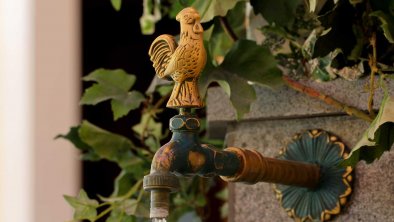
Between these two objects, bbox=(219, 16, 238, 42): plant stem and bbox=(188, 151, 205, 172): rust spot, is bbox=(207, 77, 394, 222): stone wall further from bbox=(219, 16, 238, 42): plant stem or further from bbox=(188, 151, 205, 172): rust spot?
bbox=(188, 151, 205, 172): rust spot

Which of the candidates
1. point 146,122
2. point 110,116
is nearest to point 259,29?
point 146,122

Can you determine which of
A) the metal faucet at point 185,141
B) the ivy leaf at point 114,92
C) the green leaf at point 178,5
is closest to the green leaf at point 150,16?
the green leaf at point 178,5

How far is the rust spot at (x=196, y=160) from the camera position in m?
0.65

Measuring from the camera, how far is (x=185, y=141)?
653 millimetres

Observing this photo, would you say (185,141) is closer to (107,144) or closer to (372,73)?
(372,73)

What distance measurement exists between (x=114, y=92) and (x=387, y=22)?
301mm

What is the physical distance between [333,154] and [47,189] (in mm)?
955

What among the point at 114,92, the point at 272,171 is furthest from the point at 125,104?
the point at 272,171

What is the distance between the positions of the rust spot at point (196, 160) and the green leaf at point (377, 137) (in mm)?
108

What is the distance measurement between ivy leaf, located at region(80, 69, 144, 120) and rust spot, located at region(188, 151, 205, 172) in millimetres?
249

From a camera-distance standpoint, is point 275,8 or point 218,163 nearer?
point 218,163

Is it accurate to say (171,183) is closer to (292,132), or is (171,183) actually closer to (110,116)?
(292,132)

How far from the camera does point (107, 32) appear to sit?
173cm

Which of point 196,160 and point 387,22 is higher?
point 387,22
